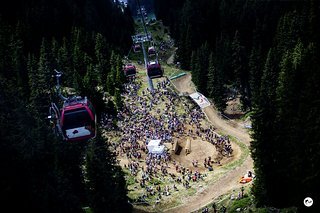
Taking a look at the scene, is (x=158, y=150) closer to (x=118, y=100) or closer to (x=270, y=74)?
(x=118, y=100)

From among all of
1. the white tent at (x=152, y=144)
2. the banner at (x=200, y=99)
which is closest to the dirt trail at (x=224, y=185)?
the banner at (x=200, y=99)

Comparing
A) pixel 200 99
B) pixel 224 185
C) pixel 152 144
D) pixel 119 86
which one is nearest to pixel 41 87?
pixel 119 86

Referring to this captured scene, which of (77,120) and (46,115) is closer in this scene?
(77,120)

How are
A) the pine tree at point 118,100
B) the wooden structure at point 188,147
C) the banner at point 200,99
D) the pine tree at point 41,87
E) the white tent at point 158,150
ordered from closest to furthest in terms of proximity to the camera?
1. the white tent at point 158,150
2. the pine tree at point 41,87
3. the wooden structure at point 188,147
4. the pine tree at point 118,100
5. the banner at point 200,99

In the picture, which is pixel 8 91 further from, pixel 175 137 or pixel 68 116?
pixel 175 137

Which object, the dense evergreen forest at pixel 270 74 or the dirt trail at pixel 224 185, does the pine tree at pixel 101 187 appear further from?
the dense evergreen forest at pixel 270 74
